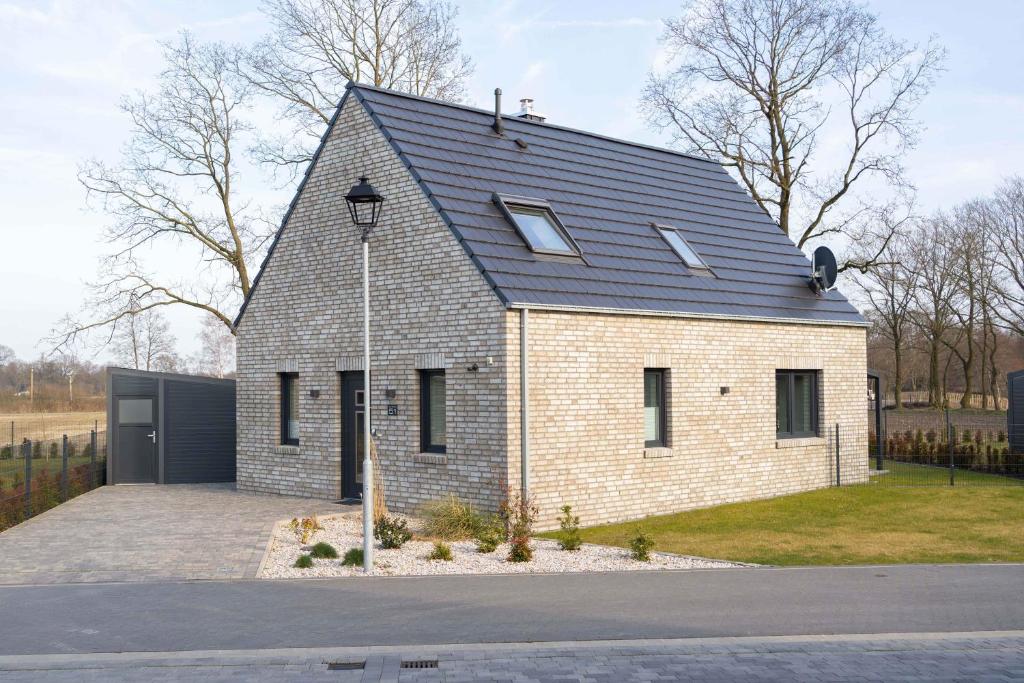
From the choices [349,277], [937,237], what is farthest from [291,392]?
[937,237]

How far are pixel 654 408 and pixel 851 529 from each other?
3.73 metres

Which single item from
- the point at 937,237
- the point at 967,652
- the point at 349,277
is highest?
the point at 937,237

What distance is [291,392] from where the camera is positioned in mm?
18516

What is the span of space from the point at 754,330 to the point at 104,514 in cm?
1177

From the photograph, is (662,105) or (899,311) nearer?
(662,105)

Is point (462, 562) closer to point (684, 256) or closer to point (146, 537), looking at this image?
point (146, 537)

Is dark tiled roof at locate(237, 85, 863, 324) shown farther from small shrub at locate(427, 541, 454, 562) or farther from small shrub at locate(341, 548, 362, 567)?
small shrub at locate(341, 548, 362, 567)

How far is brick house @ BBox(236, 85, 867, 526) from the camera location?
14469 mm

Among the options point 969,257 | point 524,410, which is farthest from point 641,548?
point 969,257

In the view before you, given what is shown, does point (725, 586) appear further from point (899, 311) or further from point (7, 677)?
point (899, 311)

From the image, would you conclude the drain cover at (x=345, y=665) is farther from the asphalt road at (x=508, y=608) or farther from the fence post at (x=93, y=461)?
the fence post at (x=93, y=461)

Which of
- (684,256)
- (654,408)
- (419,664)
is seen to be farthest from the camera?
(684,256)

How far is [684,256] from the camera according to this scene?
18.0 m

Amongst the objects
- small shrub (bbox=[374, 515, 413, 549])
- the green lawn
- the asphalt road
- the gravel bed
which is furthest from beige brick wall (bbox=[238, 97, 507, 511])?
the asphalt road
